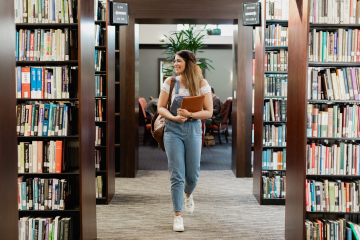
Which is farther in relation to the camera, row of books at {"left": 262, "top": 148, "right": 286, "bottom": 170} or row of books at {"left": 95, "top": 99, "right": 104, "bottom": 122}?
row of books at {"left": 95, "top": 99, "right": 104, "bottom": 122}

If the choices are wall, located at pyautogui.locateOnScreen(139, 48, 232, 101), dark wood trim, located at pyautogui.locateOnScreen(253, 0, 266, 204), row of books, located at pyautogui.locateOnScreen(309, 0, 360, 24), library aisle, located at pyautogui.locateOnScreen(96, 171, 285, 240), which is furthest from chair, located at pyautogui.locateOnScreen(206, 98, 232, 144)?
row of books, located at pyautogui.locateOnScreen(309, 0, 360, 24)

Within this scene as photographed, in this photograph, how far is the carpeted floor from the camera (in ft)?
21.2

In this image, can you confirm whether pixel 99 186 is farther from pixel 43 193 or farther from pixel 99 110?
pixel 43 193

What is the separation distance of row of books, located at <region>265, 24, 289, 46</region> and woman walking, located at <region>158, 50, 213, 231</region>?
1595 mm

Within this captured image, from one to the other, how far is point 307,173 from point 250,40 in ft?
10.3

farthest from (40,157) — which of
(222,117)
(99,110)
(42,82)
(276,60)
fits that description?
(222,117)

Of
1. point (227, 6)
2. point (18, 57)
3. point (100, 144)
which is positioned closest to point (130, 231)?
point (100, 144)

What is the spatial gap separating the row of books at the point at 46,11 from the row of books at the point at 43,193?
1268mm

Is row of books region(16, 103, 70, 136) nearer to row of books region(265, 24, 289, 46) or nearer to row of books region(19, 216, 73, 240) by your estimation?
row of books region(19, 216, 73, 240)

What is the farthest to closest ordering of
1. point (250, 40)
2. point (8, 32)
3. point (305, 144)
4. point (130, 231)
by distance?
point (250, 40)
point (130, 231)
point (305, 144)
point (8, 32)

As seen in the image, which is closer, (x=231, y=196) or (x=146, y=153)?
(x=231, y=196)

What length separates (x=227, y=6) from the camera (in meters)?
5.54

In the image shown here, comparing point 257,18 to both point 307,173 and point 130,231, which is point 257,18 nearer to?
point 307,173

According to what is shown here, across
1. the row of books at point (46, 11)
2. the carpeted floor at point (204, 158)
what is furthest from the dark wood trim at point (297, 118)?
the carpeted floor at point (204, 158)
